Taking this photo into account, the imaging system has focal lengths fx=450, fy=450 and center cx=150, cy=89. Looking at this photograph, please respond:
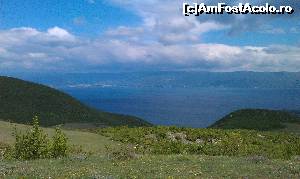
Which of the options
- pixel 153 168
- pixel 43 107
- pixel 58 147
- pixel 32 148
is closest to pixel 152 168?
pixel 153 168

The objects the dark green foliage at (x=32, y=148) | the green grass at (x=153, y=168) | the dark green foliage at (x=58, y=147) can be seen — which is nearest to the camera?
the green grass at (x=153, y=168)

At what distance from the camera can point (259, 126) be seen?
299 ft

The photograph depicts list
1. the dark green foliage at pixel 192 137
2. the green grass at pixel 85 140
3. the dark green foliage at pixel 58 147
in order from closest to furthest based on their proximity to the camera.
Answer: the dark green foliage at pixel 58 147 → the green grass at pixel 85 140 → the dark green foliage at pixel 192 137

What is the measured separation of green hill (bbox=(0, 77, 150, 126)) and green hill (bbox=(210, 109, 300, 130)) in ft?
80.8

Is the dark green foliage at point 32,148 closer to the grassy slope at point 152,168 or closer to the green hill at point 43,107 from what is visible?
the grassy slope at point 152,168

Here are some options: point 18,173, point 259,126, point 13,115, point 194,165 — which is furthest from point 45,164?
point 13,115

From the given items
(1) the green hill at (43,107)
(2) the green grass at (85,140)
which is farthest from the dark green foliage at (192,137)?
(1) the green hill at (43,107)

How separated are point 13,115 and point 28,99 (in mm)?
22876

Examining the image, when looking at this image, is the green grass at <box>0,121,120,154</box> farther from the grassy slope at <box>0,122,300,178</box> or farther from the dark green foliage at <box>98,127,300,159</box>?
the grassy slope at <box>0,122,300,178</box>

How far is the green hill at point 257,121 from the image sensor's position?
3494 inches

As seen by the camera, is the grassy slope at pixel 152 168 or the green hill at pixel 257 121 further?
the green hill at pixel 257 121

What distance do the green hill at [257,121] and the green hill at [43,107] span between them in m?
24.6

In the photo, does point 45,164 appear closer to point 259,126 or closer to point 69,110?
point 259,126

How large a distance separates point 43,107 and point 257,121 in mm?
57769
